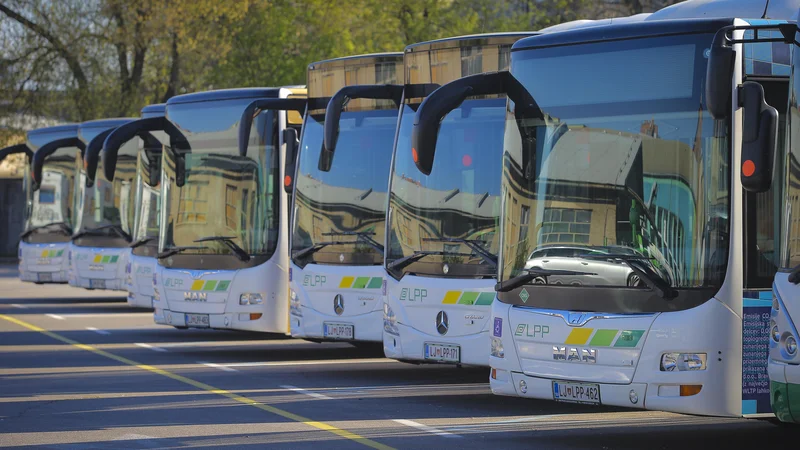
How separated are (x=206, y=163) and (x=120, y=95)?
25078mm

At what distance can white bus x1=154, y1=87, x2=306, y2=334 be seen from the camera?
52.9 ft

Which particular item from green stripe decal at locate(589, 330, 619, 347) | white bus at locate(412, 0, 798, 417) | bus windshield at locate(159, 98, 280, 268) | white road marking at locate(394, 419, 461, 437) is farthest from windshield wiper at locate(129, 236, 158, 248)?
green stripe decal at locate(589, 330, 619, 347)

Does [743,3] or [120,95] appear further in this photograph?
[120,95]

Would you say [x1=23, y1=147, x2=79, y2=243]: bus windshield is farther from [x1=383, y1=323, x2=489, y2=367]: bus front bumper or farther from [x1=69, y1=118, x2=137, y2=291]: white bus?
[x1=383, y1=323, x2=489, y2=367]: bus front bumper

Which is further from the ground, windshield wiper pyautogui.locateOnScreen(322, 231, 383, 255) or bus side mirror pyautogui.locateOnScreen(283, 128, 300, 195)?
bus side mirror pyautogui.locateOnScreen(283, 128, 300, 195)

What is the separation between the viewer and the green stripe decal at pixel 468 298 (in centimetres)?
1216

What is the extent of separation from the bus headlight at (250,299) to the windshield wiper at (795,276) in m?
8.68

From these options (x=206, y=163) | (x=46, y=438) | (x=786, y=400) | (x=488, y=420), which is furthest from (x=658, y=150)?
(x=206, y=163)

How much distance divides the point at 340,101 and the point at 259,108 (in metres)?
2.33

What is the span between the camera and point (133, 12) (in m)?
39.2

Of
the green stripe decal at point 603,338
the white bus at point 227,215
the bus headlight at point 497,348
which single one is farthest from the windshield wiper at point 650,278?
the white bus at point 227,215

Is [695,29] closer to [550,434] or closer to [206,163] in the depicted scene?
[550,434]

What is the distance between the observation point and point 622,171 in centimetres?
945

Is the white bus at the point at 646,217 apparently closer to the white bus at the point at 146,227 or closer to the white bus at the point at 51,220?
the white bus at the point at 146,227
